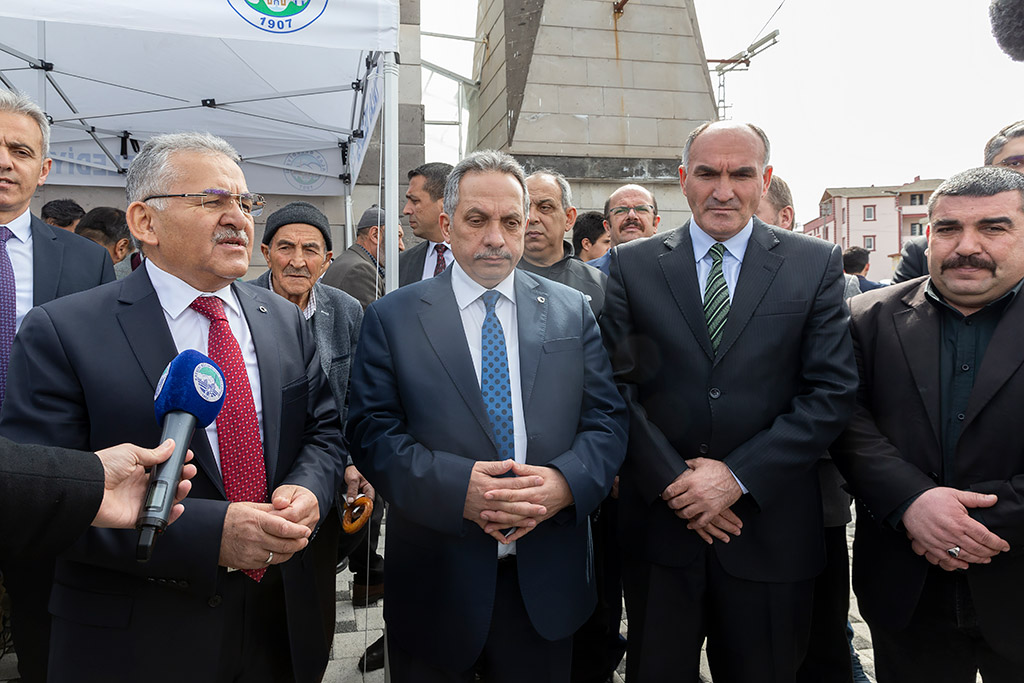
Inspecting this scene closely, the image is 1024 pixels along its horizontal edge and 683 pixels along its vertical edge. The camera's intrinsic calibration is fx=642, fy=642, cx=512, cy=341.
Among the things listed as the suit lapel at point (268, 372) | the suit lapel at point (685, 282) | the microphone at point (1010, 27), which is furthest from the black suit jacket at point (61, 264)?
the microphone at point (1010, 27)

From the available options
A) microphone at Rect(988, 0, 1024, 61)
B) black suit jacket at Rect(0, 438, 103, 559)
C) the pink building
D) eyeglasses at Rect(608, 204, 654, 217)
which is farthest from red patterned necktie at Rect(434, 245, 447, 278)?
the pink building

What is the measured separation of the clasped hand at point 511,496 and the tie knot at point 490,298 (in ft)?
1.80

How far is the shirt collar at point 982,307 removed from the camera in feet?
7.16

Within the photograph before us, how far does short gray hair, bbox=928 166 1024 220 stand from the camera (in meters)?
2.15

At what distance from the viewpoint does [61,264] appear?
8.28 feet

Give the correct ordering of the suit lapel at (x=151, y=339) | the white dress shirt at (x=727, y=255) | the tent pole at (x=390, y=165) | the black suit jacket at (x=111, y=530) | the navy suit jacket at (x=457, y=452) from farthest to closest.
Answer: the tent pole at (x=390, y=165), the white dress shirt at (x=727, y=255), the navy suit jacket at (x=457, y=452), the suit lapel at (x=151, y=339), the black suit jacket at (x=111, y=530)

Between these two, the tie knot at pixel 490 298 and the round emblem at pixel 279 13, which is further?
the round emblem at pixel 279 13

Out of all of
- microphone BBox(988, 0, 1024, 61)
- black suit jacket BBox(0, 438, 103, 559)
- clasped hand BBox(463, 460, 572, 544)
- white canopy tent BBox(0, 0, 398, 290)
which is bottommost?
clasped hand BBox(463, 460, 572, 544)

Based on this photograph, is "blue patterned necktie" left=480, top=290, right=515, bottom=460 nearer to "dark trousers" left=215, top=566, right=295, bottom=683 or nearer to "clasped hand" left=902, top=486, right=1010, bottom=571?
"dark trousers" left=215, top=566, right=295, bottom=683

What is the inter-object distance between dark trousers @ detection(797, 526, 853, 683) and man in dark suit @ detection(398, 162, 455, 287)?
111 inches

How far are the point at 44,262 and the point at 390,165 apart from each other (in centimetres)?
152

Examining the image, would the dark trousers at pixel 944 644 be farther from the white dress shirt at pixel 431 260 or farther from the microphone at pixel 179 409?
the white dress shirt at pixel 431 260

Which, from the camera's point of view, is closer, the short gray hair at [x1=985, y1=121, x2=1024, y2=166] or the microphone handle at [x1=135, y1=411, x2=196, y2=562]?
the microphone handle at [x1=135, y1=411, x2=196, y2=562]

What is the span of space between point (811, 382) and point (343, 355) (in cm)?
193
